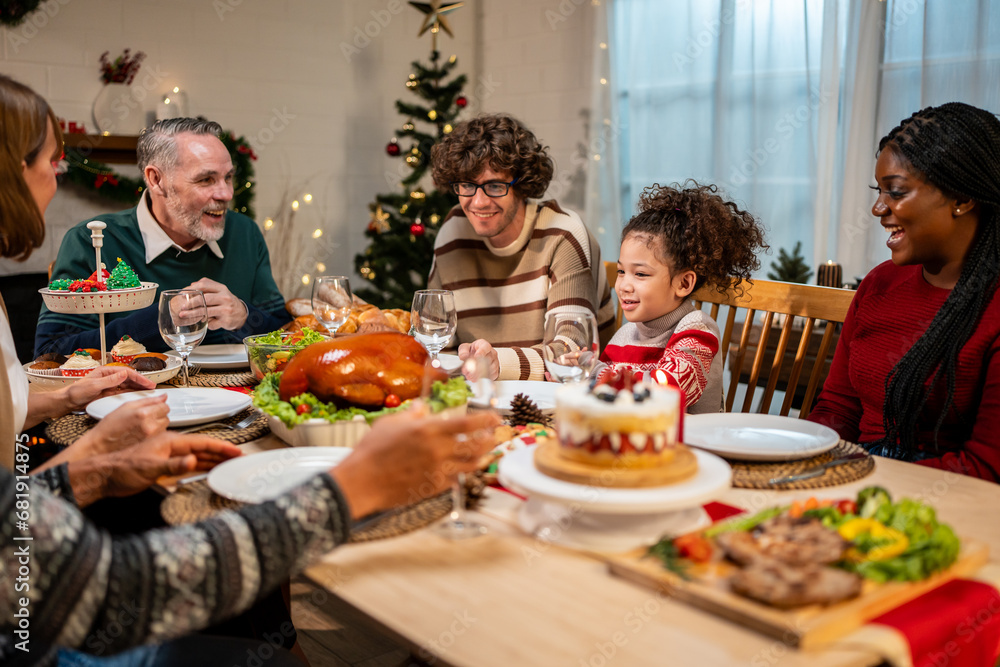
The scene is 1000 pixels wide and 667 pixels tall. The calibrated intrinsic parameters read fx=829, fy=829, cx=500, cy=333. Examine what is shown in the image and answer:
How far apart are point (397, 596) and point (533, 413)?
660 mm

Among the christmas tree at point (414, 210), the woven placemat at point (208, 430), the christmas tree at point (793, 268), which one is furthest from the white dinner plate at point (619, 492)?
the christmas tree at point (414, 210)

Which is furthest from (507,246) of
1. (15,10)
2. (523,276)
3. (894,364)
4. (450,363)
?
(15,10)

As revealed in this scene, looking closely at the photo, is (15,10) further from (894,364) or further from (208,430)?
(894,364)

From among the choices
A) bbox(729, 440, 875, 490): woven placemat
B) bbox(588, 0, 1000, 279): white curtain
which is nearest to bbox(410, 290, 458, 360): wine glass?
bbox(729, 440, 875, 490): woven placemat

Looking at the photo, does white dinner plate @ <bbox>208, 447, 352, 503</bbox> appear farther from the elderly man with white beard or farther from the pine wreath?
the pine wreath

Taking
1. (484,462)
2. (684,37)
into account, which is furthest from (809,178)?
(484,462)

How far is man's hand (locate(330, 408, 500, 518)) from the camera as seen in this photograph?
0.92 meters

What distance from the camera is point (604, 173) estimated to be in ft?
16.0

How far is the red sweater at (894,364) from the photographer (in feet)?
4.92

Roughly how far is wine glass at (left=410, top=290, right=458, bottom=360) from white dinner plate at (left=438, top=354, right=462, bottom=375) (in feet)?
0.60

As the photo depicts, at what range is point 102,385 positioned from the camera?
162 cm

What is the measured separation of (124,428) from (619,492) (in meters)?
0.80

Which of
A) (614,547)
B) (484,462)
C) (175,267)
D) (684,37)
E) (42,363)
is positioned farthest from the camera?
(684,37)

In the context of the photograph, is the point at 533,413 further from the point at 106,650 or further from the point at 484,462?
the point at 106,650
